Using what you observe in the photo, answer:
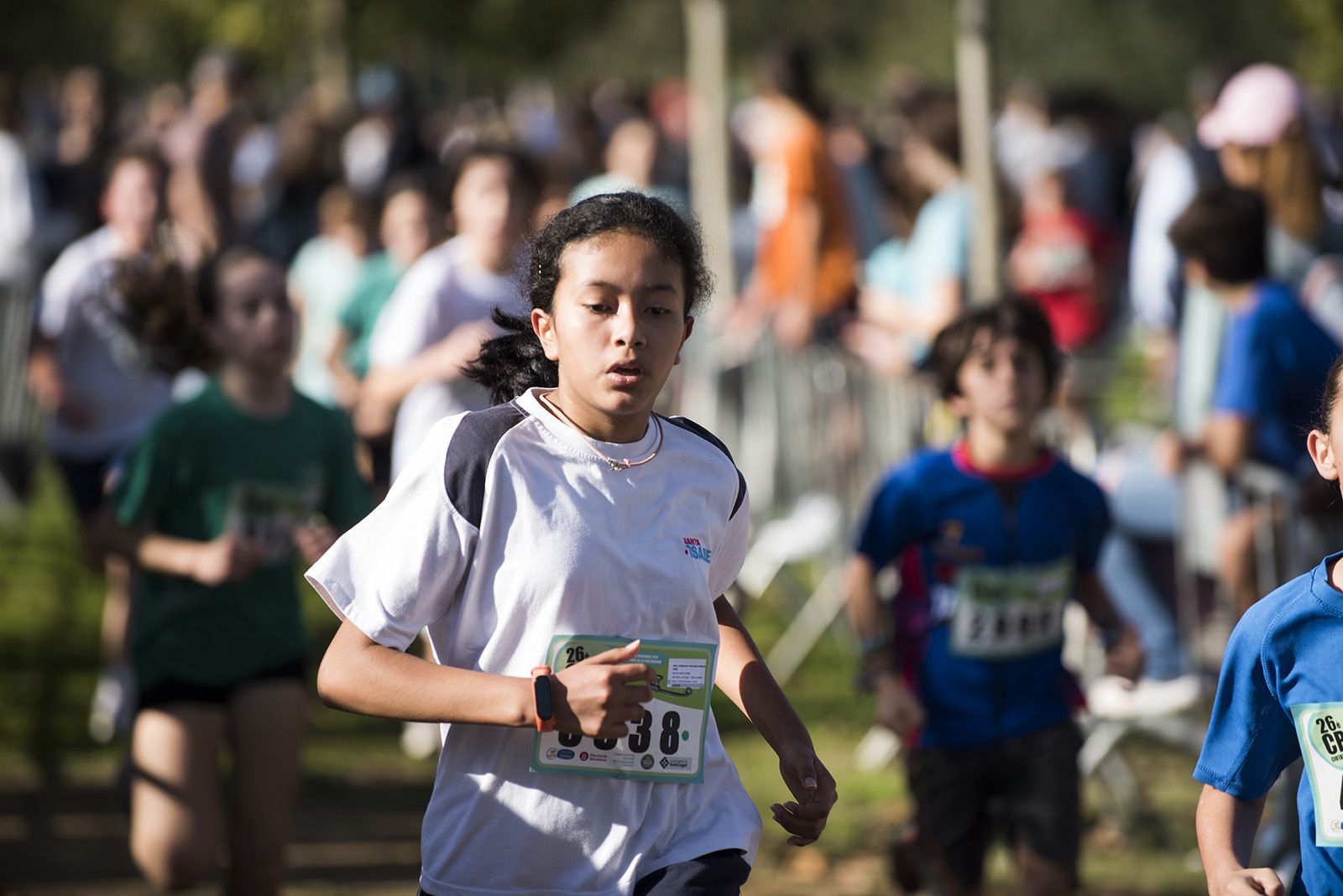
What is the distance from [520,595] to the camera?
301cm

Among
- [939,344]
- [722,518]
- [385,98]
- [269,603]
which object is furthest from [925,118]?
[385,98]

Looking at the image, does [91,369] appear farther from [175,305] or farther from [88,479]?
[175,305]

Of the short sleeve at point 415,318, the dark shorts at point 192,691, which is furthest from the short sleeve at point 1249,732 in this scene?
the short sleeve at point 415,318

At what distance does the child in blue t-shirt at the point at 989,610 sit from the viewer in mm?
4676

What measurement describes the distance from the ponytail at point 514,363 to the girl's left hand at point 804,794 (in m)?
0.81

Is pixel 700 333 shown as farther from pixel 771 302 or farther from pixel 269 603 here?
pixel 269 603

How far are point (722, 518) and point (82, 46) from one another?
4238 cm

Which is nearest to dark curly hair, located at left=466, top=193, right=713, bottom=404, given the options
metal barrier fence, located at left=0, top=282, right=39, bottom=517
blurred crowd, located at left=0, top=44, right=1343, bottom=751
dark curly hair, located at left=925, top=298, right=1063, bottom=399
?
blurred crowd, located at left=0, top=44, right=1343, bottom=751

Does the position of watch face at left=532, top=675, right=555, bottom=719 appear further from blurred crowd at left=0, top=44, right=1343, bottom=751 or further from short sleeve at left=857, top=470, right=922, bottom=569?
short sleeve at left=857, top=470, right=922, bottom=569

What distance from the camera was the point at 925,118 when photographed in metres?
9.14

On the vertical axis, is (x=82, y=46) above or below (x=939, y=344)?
above

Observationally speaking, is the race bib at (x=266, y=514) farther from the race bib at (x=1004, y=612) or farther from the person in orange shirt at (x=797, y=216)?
the person in orange shirt at (x=797, y=216)

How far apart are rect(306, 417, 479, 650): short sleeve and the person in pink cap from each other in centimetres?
441

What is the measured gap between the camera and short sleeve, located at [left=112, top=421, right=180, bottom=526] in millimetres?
4980
